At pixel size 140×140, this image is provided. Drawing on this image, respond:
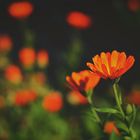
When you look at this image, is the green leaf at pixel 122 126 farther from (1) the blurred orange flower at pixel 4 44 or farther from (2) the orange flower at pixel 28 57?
(1) the blurred orange flower at pixel 4 44

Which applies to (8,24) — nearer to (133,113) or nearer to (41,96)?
(41,96)

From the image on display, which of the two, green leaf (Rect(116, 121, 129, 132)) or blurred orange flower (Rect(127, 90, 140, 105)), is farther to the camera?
blurred orange flower (Rect(127, 90, 140, 105))

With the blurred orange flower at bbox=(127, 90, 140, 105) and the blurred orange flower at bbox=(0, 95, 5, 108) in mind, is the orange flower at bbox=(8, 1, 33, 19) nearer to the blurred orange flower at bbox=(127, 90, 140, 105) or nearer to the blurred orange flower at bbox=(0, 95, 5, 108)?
the blurred orange flower at bbox=(0, 95, 5, 108)

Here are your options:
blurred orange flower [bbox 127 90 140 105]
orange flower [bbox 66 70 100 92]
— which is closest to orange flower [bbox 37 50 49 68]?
blurred orange flower [bbox 127 90 140 105]

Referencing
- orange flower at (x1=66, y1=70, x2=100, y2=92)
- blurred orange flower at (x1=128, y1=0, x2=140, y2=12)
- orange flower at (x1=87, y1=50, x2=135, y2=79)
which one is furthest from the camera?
blurred orange flower at (x1=128, y1=0, x2=140, y2=12)

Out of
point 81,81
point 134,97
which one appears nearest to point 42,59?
point 134,97

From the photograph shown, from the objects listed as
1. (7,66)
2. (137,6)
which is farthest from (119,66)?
(7,66)

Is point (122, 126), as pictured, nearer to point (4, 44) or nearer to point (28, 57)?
point (28, 57)
